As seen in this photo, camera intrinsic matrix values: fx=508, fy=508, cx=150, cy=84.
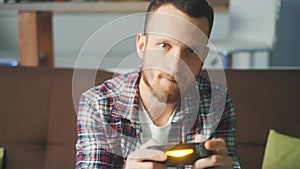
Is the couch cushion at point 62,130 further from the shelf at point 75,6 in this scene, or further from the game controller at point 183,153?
the shelf at point 75,6

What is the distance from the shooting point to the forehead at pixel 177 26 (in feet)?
2.45

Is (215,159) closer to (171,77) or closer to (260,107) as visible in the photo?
(171,77)

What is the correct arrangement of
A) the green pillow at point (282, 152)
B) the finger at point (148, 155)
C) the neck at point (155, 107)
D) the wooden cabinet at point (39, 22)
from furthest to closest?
the wooden cabinet at point (39, 22), the green pillow at point (282, 152), the neck at point (155, 107), the finger at point (148, 155)

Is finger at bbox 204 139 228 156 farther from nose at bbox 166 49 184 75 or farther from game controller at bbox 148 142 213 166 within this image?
nose at bbox 166 49 184 75

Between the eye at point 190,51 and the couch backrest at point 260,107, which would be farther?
the couch backrest at point 260,107

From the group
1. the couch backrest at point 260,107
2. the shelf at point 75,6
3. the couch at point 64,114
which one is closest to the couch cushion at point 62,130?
the couch at point 64,114

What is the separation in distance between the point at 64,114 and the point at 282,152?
0.55 metres

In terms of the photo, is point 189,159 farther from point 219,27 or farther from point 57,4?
point 219,27

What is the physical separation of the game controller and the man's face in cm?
10

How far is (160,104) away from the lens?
86cm

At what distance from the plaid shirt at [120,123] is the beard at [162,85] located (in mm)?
52

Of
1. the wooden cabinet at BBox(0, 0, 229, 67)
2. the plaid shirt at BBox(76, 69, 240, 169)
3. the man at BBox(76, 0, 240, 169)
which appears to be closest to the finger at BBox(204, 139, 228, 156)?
the man at BBox(76, 0, 240, 169)

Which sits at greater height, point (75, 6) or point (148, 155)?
point (75, 6)

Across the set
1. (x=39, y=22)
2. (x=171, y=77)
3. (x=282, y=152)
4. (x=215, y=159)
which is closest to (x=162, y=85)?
(x=171, y=77)
